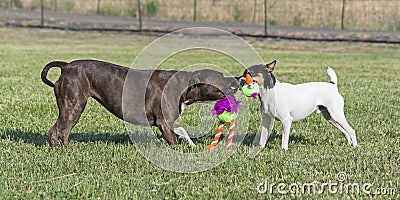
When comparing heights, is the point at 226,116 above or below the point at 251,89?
below

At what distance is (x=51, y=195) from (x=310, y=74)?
40.2 feet

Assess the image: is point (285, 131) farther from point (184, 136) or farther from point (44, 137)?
point (44, 137)

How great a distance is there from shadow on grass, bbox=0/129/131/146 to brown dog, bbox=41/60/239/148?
606 mm

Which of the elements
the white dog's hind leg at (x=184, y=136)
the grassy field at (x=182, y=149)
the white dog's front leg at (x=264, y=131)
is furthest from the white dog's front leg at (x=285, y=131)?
the white dog's hind leg at (x=184, y=136)

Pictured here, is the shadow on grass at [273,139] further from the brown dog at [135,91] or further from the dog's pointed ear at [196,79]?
the dog's pointed ear at [196,79]

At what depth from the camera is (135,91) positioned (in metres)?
7.79

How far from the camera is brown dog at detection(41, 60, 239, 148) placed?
763 cm

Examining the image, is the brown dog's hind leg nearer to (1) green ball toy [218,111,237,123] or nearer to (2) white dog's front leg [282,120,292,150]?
(1) green ball toy [218,111,237,123]

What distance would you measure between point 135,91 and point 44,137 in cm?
150

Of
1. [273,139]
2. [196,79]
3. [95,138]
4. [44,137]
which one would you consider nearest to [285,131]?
[273,139]

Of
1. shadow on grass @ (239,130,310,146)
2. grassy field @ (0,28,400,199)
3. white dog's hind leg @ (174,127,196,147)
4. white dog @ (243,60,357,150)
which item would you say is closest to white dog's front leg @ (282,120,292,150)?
white dog @ (243,60,357,150)

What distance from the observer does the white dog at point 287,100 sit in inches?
297

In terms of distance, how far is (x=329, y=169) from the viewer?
264 inches

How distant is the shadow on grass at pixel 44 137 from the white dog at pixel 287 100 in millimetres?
1797
